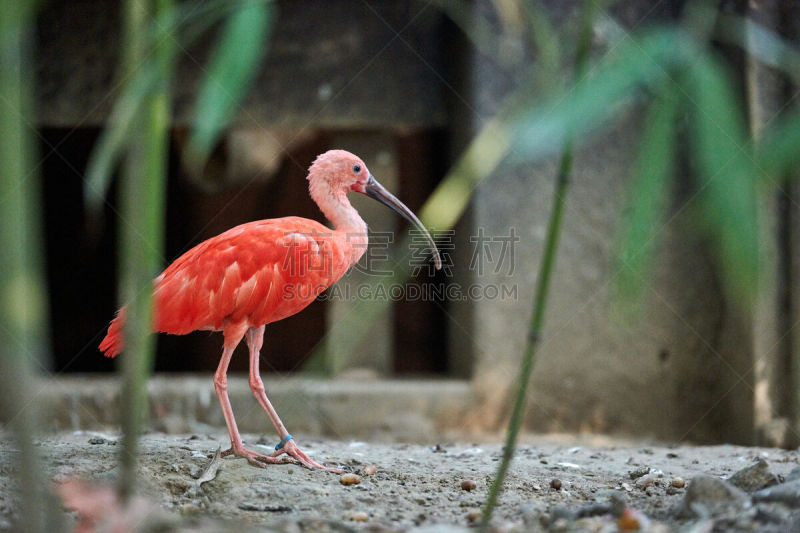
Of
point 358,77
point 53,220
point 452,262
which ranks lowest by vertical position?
point 452,262

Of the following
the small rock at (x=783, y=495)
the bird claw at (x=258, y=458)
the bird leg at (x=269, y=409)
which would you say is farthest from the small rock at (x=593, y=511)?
the bird claw at (x=258, y=458)

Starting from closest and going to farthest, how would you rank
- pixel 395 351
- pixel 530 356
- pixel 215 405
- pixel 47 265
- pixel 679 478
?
pixel 530 356
pixel 679 478
pixel 215 405
pixel 395 351
pixel 47 265

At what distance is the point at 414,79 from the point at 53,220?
4755 mm

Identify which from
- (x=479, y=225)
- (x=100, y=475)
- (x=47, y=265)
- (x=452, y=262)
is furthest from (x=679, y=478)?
(x=47, y=265)

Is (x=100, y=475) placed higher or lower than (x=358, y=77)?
lower

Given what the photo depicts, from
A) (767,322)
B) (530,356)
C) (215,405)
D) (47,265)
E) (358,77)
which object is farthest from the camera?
(47,265)

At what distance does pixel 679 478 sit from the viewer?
152 inches

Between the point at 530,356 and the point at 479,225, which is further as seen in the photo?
the point at 479,225

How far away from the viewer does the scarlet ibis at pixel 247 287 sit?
416cm

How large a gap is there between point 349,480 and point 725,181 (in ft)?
9.40

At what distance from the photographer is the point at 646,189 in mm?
1189

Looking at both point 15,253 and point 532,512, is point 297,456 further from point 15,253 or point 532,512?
point 15,253

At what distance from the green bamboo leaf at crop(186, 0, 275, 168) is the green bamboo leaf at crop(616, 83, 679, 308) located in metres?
0.56

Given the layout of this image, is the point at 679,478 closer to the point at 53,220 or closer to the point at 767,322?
the point at 767,322
